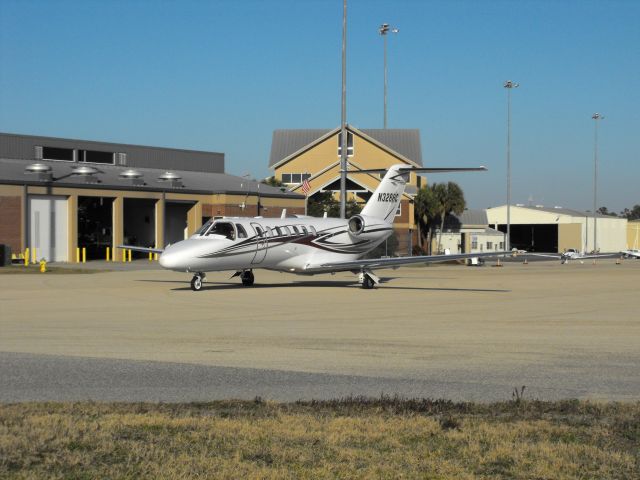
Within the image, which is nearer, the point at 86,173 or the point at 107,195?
the point at 107,195

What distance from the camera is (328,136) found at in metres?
91.1

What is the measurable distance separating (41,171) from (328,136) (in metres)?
39.0

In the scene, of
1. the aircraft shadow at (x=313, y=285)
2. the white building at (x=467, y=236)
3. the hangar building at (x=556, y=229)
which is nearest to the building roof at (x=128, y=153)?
the white building at (x=467, y=236)

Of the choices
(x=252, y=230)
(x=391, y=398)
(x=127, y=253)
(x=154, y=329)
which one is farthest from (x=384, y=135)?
(x=391, y=398)

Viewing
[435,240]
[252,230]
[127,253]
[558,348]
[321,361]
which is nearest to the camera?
[321,361]

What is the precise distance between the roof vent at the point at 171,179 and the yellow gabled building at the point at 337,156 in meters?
18.0

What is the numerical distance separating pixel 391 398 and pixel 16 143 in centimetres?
6092

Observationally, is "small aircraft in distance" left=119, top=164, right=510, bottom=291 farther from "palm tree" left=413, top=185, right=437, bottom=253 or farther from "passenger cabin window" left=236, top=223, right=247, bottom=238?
"palm tree" left=413, top=185, right=437, bottom=253

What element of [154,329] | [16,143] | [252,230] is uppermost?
[16,143]

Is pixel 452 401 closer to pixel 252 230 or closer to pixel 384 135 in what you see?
pixel 252 230

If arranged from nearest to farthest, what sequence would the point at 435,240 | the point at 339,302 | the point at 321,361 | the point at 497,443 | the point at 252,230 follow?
the point at 497,443 < the point at 321,361 < the point at 339,302 < the point at 252,230 < the point at 435,240

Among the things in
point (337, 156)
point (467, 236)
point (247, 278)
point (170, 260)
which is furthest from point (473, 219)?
point (170, 260)

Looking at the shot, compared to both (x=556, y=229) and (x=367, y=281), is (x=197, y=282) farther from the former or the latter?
(x=556, y=229)

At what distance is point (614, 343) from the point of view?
16.4m
